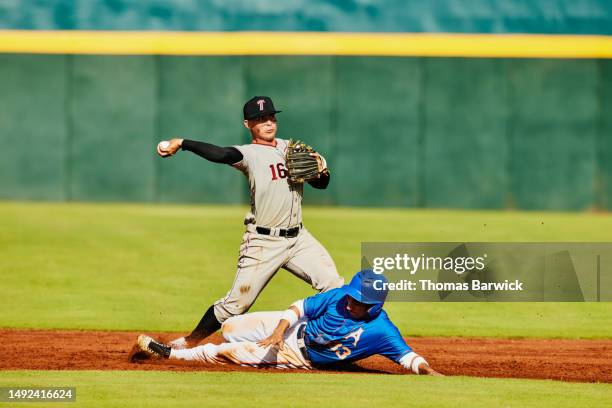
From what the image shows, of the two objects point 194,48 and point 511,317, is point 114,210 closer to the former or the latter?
point 194,48

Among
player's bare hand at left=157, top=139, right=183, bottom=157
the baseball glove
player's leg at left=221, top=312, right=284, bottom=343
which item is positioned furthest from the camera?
player's leg at left=221, top=312, right=284, bottom=343

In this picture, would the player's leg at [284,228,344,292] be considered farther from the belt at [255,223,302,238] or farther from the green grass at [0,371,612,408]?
Answer: the green grass at [0,371,612,408]

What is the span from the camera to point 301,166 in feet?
27.2

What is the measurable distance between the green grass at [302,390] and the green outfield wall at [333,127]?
10910 mm

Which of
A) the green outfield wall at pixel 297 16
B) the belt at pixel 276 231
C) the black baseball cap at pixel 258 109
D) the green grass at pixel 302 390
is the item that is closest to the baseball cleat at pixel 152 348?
the green grass at pixel 302 390

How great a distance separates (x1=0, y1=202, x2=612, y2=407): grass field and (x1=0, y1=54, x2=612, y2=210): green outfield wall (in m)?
0.39

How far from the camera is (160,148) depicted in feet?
26.0

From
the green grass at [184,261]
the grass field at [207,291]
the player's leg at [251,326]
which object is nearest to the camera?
the grass field at [207,291]

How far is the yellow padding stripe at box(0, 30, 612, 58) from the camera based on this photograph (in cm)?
1872

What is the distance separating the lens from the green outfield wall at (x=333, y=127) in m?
18.7

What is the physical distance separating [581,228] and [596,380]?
851 cm

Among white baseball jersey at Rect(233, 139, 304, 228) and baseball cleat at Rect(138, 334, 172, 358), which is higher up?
white baseball jersey at Rect(233, 139, 304, 228)

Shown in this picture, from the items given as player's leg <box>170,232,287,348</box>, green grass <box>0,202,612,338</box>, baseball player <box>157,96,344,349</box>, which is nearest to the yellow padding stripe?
green grass <box>0,202,612,338</box>

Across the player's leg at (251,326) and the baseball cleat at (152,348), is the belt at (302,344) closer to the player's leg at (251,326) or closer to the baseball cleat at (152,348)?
the player's leg at (251,326)
